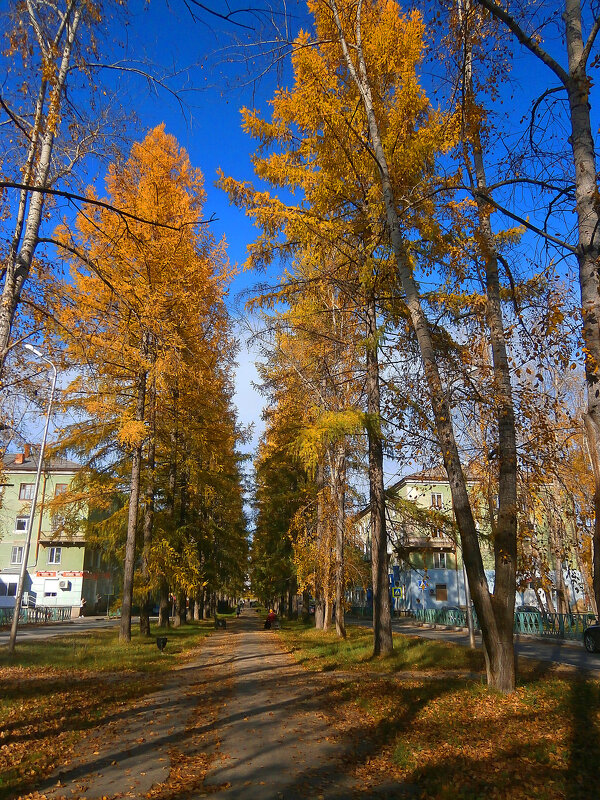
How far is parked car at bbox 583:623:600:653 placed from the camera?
17.9m

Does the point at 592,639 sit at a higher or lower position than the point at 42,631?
higher

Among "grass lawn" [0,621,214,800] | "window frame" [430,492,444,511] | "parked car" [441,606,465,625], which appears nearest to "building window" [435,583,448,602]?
"parked car" [441,606,465,625]

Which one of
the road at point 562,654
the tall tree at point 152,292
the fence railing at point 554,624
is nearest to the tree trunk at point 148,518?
the tall tree at point 152,292

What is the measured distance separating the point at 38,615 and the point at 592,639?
3242cm

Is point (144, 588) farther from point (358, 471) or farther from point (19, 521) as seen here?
point (19, 521)

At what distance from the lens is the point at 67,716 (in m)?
7.95

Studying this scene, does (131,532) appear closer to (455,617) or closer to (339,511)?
(339,511)

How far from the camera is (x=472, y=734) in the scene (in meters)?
6.55

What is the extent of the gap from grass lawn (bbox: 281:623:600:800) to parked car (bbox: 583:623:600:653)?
8.02 m

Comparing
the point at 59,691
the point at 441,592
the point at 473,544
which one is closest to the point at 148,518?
the point at 59,691

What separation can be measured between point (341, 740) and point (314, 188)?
9.98m

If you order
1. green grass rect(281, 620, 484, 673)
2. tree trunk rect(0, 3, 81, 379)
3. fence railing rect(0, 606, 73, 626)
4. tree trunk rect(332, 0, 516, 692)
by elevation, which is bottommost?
fence railing rect(0, 606, 73, 626)

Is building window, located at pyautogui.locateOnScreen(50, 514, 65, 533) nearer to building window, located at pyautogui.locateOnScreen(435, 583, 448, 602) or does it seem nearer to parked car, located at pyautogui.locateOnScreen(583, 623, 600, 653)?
parked car, located at pyautogui.locateOnScreen(583, 623, 600, 653)

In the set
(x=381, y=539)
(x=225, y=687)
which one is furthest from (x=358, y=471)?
(x=225, y=687)
